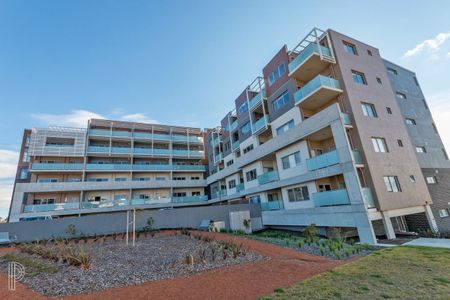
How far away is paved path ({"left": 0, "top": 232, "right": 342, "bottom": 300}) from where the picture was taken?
5.61m

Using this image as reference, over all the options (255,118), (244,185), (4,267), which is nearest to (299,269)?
(4,267)

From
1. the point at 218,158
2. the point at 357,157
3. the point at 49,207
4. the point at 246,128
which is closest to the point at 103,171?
the point at 49,207

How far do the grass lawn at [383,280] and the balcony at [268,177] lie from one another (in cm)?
1234

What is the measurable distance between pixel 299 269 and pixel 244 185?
18361 mm

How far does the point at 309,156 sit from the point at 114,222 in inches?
708

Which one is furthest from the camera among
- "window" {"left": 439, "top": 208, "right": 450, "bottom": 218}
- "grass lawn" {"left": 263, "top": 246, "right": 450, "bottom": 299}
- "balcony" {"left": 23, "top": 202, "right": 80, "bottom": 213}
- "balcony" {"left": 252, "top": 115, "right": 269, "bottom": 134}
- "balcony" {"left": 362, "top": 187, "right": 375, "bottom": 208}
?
"balcony" {"left": 23, "top": 202, "right": 80, "bottom": 213}

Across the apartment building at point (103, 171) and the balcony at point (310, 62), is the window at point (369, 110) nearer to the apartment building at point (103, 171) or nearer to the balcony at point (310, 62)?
the balcony at point (310, 62)

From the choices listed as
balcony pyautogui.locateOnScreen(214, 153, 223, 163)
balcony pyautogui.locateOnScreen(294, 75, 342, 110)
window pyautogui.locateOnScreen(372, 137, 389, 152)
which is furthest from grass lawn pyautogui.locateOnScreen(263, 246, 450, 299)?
balcony pyautogui.locateOnScreen(214, 153, 223, 163)

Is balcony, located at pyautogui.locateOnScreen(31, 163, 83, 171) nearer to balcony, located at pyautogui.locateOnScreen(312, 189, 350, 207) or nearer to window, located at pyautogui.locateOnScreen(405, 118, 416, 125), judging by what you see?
balcony, located at pyautogui.locateOnScreen(312, 189, 350, 207)

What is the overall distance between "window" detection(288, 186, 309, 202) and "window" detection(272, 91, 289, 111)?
26.7ft

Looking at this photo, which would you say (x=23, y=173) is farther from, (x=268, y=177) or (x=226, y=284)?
(x=226, y=284)

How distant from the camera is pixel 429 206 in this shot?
51.8 feet

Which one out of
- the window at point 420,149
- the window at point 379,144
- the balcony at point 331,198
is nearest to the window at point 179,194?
the balcony at point 331,198

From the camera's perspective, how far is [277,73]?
2208 centimetres
